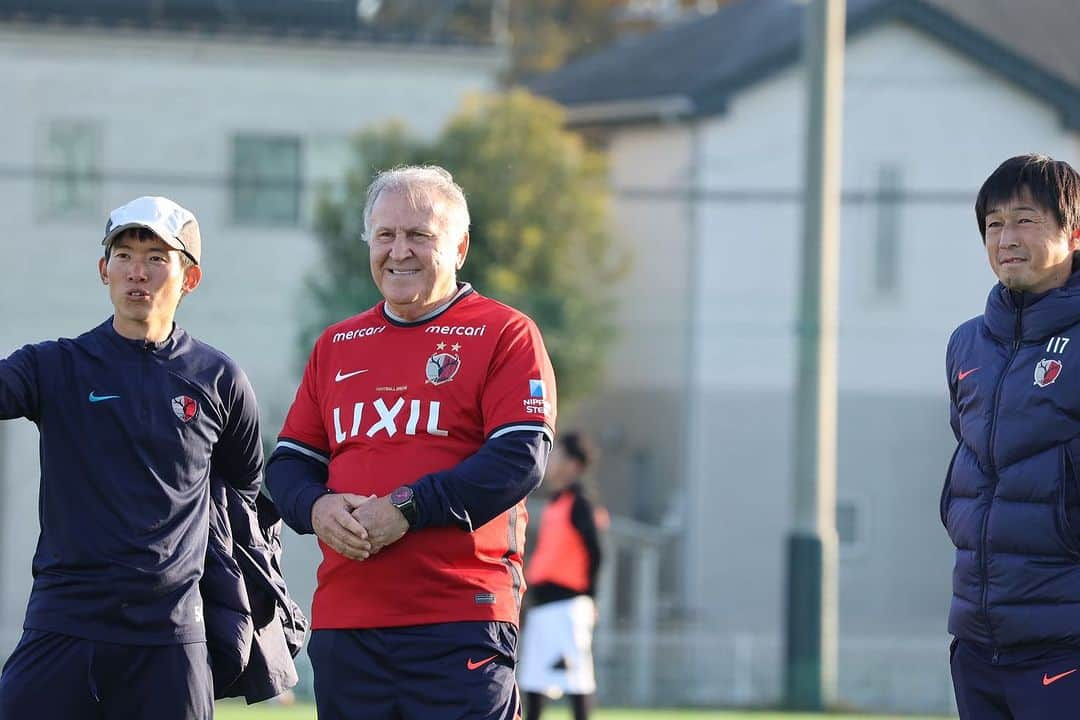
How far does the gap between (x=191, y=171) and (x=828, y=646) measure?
12.4 meters

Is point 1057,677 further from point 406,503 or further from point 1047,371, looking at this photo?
point 406,503

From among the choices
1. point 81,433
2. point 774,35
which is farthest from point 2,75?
point 81,433

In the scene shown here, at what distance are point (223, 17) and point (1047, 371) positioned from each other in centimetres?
2056

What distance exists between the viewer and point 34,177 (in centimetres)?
2381

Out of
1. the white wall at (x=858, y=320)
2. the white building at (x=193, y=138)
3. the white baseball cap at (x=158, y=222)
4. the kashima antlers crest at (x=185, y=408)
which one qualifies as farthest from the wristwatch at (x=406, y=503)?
the white wall at (x=858, y=320)

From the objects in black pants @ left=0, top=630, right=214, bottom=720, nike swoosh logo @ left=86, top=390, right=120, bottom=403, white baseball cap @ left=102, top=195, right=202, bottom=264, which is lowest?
black pants @ left=0, top=630, right=214, bottom=720

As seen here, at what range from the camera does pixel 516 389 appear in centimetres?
484

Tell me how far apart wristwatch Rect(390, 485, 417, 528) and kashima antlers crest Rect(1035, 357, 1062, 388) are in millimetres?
1607

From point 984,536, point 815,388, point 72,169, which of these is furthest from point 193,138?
point 984,536

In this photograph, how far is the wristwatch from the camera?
15.4ft

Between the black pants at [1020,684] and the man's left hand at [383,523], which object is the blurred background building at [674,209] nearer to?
the man's left hand at [383,523]

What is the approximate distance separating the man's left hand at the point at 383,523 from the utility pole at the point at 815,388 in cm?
1005

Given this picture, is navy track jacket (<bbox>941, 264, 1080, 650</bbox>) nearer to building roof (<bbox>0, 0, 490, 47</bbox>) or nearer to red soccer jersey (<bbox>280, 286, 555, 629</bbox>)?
red soccer jersey (<bbox>280, 286, 555, 629</bbox>)

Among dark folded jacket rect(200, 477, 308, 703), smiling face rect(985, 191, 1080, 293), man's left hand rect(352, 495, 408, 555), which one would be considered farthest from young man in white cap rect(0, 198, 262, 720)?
smiling face rect(985, 191, 1080, 293)
